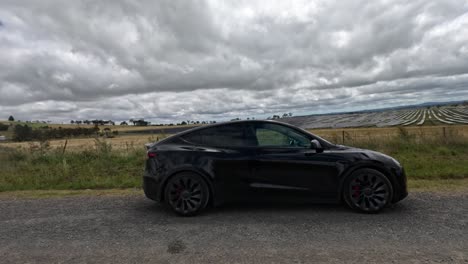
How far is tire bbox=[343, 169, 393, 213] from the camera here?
4027 millimetres

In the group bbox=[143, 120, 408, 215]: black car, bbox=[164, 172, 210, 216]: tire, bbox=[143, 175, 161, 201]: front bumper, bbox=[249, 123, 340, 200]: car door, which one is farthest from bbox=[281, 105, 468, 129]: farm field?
bbox=[143, 175, 161, 201]: front bumper

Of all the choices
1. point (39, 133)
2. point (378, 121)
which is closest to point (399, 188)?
point (39, 133)

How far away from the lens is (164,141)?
14.7ft

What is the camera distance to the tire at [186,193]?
4.15 metres

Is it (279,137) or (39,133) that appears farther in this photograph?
(39,133)

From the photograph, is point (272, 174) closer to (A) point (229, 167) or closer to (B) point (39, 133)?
(A) point (229, 167)

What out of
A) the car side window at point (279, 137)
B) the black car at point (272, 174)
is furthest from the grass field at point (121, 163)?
the car side window at point (279, 137)

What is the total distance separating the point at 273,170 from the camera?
163 inches

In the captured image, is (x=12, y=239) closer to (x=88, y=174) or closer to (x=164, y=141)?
(x=164, y=141)

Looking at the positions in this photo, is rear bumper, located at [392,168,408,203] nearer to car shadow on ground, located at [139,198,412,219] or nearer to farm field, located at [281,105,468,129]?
car shadow on ground, located at [139,198,412,219]

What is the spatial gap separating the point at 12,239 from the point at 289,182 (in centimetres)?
393

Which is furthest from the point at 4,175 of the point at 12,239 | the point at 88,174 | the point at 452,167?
the point at 452,167

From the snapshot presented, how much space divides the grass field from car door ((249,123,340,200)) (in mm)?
2608

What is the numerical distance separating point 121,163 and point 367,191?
26.8 ft
